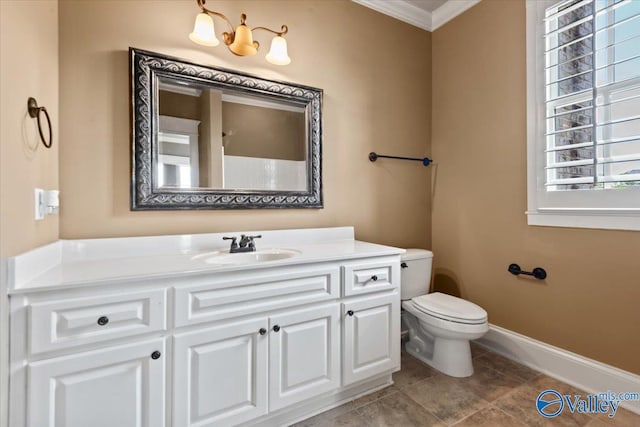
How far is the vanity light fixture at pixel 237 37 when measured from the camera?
1.55m

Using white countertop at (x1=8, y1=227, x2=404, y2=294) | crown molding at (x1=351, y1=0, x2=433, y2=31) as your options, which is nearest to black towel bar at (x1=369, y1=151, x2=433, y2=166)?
white countertop at (x1=8, y1=227, x2=404, y2=294)

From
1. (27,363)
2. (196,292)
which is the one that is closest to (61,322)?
(27,363)

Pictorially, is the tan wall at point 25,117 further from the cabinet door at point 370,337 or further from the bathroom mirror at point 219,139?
the cabinet door at point 370,337

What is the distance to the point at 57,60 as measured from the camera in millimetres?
1382

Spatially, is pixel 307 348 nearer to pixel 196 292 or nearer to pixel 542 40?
pixel 196 292

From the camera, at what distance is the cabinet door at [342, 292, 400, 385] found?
1.57 metres

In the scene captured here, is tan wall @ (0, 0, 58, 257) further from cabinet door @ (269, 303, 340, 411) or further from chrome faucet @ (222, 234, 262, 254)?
cabinet door @ (269, 303, 340, 411)

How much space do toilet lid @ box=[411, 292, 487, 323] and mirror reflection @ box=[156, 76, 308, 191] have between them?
112cm

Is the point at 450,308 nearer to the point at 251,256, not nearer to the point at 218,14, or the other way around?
the point at 251,256

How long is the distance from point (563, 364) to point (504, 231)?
86 centimetres

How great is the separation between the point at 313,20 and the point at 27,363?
7.56 feet

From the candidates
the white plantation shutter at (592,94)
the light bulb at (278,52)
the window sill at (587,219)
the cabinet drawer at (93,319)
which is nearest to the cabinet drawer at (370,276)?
the cabinet drawer at (93,319)

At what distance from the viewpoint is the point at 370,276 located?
64.4 inches

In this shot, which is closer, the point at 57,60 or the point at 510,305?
the point at 57,60
